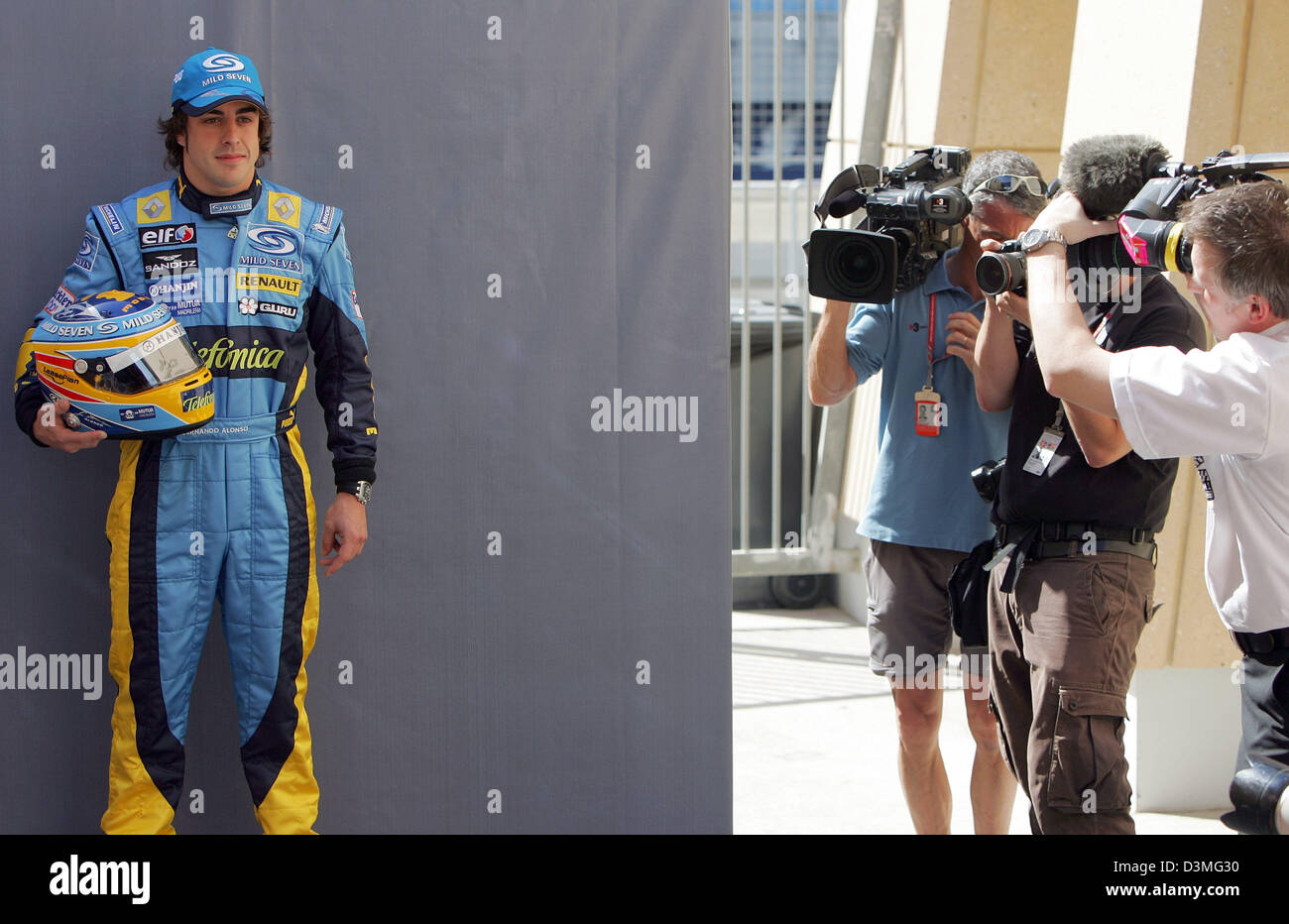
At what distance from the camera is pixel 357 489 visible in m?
2.77

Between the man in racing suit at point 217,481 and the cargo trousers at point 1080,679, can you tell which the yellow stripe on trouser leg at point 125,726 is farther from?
the cargo trousers at point 1080,679

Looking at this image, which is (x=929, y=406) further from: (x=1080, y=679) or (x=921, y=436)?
(x=1080, y=679)

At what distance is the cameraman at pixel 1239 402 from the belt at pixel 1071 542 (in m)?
0.35

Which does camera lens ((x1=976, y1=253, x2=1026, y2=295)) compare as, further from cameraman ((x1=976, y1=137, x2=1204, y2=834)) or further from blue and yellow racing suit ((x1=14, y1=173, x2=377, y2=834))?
blue and yellow racing suit ((x1=14, y1=173, x2=377, y2=834))

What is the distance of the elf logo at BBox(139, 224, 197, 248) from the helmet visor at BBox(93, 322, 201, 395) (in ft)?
0.79

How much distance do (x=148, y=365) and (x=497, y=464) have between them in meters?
0.82

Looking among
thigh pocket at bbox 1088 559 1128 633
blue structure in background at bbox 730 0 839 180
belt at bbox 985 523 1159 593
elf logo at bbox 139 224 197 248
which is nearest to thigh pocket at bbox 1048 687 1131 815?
thigh pocket at bbox 1088 559 1128 633

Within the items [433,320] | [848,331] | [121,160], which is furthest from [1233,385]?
[121,160]

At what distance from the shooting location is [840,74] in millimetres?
6297

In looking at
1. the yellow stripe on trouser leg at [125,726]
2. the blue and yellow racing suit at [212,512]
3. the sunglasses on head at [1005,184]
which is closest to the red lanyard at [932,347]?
the sunglasses on head at [1005,184]

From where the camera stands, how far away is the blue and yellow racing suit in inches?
105

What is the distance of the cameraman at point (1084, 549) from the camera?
2.64m

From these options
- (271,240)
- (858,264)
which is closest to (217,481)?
→ (271,240)

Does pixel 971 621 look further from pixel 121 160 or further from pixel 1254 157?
pixel 121 160
